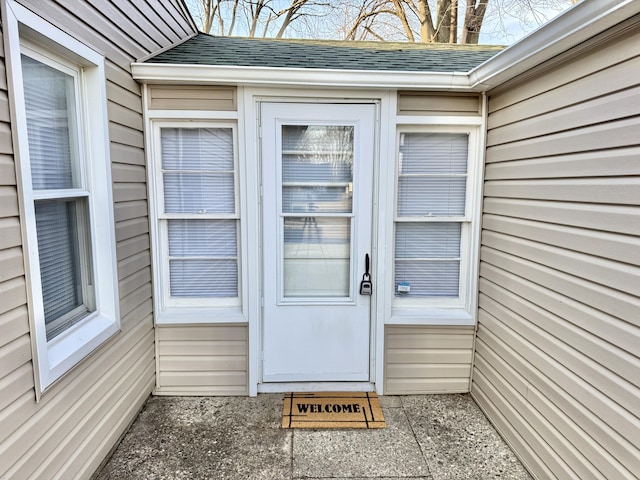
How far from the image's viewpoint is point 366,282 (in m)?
2.65

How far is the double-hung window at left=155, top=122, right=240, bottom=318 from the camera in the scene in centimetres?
255

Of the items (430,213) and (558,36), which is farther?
(430,213)

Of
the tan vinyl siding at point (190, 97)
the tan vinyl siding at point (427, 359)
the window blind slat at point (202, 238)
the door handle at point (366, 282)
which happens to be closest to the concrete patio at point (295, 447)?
the tan vinyl siding at point (427, 359)

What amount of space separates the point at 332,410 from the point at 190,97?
240 cm

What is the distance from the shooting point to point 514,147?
2.22 m

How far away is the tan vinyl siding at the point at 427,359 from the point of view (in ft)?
8.91

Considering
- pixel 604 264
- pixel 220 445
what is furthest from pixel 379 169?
pixel 220 445

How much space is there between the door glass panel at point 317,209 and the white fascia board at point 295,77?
12.6 inches

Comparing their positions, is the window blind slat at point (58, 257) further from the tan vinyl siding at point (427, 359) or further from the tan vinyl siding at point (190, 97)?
the tan vinyl siding at point (427, 359)

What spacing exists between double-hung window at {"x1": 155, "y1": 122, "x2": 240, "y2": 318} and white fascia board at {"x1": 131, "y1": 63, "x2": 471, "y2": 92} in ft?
1.03

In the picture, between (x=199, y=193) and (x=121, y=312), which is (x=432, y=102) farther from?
(x=121, y=312)

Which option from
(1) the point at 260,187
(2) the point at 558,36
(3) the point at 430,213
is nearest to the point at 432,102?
(3) the point at 430,213

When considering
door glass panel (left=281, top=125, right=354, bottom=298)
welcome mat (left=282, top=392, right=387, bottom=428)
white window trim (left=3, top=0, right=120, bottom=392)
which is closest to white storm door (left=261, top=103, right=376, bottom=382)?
door glass panel (left=281, top=125, right=354, bottom=298)

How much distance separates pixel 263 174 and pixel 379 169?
840mm
